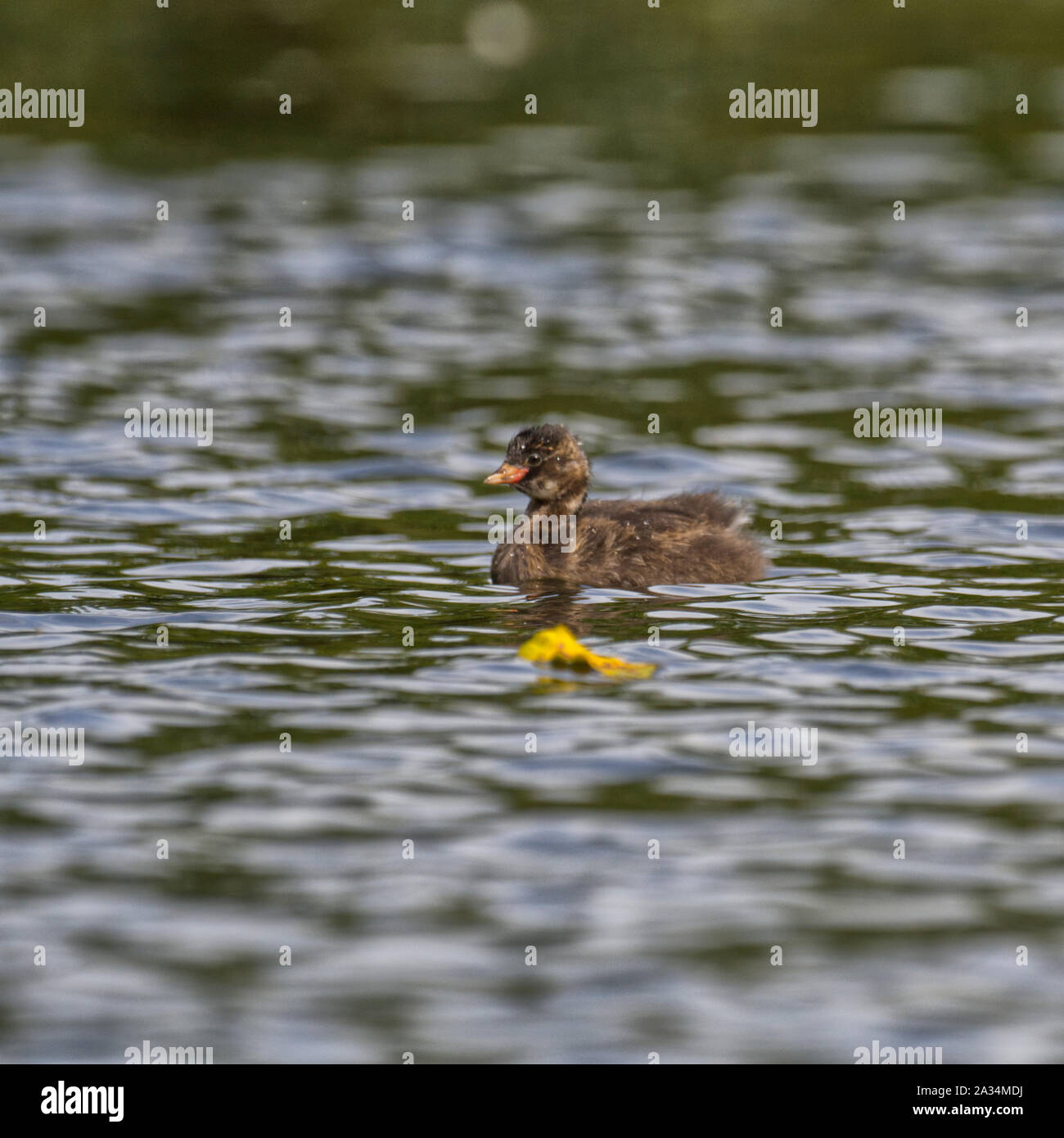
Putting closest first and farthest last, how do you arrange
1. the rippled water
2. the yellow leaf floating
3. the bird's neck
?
the rippled water < the yellow leaf floating < the bird's neck

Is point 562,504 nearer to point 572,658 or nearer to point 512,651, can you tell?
point 512,651

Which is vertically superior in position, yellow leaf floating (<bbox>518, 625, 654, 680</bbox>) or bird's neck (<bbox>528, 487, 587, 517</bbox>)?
bird's neck (<bbox>528, 487, 587, 517</bbox>)

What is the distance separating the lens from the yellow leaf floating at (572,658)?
462 inches

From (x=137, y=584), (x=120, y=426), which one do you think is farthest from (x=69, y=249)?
(x=137, y=584)

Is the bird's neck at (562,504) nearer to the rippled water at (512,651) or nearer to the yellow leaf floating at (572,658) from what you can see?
the rippled water at (512,651)

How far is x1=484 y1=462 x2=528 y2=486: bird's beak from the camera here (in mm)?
14250

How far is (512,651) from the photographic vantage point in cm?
1220

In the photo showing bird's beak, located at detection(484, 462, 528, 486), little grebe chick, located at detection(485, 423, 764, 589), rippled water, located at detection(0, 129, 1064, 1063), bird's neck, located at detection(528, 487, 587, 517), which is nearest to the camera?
rippled water, located at detection(0, 129, 1064, 1063)

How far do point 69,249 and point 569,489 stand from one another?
1167 cm

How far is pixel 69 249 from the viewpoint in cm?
2444

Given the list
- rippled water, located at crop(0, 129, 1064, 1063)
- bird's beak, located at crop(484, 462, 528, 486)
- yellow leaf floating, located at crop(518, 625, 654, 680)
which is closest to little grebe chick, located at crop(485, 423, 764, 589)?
bird's beak, located at crop(484, 462, 528, 486)

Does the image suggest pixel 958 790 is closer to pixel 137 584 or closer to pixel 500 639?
pixel 500 639

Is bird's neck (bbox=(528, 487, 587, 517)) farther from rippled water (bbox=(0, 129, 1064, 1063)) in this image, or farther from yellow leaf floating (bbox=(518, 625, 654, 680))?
yellow leaf floating (bbox=(518, 625, 654, 680))

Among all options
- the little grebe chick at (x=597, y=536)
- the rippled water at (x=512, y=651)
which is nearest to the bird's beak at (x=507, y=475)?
the little grebe chick at (x=597, y=536)
